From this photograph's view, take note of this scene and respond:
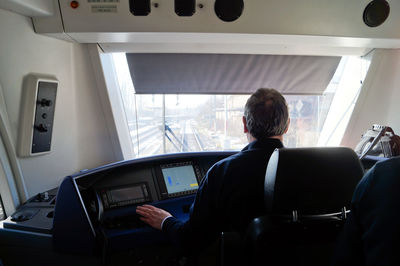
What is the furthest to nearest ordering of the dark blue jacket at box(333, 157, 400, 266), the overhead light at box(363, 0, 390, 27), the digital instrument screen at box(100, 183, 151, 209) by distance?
1. the overhead light at box(363, 0, 390, 27)
2. the digital instrument screen at box(100, 183, 151, 209)
3. the dark blue jacket at box(333, 157, 400, 266)

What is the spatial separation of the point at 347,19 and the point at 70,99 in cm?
204

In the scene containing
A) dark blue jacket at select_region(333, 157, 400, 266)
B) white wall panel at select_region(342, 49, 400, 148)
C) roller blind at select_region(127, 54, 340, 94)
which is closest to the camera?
dark blue jacket at select_region(333, 157, 400, 266)

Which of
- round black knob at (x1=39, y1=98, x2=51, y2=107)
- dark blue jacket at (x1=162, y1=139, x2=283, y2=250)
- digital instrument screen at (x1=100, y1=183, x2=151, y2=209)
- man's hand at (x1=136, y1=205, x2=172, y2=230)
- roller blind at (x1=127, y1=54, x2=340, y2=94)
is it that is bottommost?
man's hand at (x1=136, y1=205, x2=172, y2=230)

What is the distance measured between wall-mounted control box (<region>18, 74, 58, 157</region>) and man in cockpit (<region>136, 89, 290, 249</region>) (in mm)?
1032

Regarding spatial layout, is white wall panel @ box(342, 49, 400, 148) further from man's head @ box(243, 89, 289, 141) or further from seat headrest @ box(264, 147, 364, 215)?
seat headrest @ box(264, 147, 364, 215)

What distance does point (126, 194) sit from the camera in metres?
1.42

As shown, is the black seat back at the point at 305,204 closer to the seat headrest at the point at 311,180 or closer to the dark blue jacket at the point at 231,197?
the seat headrest at the point at 311,180

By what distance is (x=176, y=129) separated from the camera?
223 cm

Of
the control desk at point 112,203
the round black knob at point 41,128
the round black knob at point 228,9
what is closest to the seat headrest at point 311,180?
the control desk at point 112,203

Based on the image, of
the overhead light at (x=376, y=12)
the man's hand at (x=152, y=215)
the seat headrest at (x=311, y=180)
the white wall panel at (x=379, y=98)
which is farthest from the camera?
the white wall panel at (x=379, y=98)

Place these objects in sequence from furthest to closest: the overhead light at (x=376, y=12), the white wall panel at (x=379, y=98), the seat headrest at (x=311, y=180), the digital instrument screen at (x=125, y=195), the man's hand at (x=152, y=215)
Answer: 1. the white wall panel at (x=379, y=98)
2. the overhead light at (x=376, y=12)
3. the digital instrument screen at (x=125, y=195)
4. the man's hand at (x=152, y=215)
5. the seat headrest at (x=311, y=180)

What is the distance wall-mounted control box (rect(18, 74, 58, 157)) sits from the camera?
1376 mm

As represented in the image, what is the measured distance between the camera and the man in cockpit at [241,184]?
1004 mm

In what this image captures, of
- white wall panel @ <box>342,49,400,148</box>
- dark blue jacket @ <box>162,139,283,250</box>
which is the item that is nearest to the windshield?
white wall panel @ <box>342,49,400,148</box>
